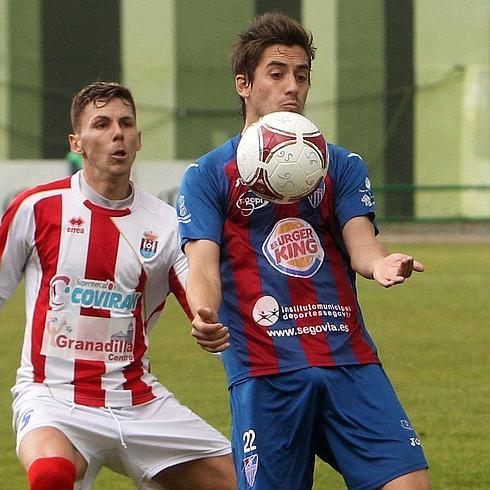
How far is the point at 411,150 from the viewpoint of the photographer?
103 feet

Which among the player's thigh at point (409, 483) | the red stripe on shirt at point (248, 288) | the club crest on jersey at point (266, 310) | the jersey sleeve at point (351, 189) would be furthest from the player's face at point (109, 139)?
the player's thigh at point (409, 483)

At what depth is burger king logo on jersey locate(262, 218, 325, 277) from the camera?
15.7ft

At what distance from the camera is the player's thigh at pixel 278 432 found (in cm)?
469

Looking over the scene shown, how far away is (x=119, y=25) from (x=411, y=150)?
7.02 metres

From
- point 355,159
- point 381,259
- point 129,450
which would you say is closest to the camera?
point 381,259

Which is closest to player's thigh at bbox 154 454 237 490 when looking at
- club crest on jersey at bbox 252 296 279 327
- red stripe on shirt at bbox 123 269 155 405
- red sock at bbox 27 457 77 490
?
red stripe on shirt at bbox 123 269 155 405

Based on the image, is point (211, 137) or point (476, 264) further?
point (211, 137)

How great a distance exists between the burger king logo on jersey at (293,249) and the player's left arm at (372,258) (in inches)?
4.8

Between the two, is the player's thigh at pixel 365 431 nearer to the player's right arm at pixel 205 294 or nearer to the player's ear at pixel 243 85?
the player's right arm at pixel 205 294

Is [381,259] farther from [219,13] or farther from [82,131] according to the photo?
[219,13]

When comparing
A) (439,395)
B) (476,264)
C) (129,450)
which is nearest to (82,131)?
(129,450)

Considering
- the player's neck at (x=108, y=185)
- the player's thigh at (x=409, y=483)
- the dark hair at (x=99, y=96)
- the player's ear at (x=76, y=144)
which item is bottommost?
the player's thigh at (x=409, y=483)

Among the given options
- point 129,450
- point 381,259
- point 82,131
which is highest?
point 82,131

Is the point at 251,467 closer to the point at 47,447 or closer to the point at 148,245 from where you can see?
the point at 47,447
